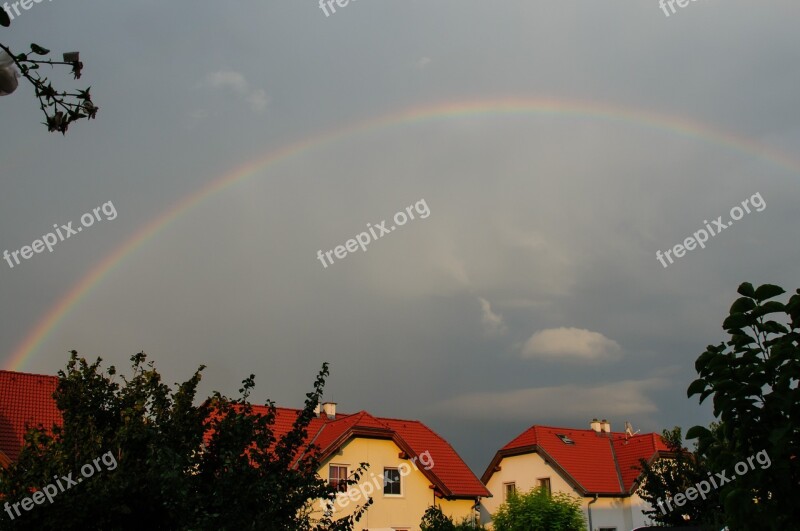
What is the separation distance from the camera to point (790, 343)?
3135 millimetres

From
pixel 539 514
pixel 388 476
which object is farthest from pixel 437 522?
pixel 539 514

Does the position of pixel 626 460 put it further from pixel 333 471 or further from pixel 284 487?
pixel 284 487

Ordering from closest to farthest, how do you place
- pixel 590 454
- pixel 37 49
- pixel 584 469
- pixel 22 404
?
pixel 37 49 < pixel 22 404 < pixel 584 469 < pixel 590 454

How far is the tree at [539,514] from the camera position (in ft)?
111

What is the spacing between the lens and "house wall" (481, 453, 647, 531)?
41.1 meters

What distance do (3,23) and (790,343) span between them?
339cm

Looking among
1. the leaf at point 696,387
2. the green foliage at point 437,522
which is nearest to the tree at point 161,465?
the leaf at point 696,387

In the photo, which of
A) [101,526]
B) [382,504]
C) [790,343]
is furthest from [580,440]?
[790,343]

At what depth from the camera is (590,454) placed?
4509 cm

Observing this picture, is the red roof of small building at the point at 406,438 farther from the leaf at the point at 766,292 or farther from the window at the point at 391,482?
the leaf at the point at 766,292

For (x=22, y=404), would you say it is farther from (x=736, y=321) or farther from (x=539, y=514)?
(x=736, y=321)

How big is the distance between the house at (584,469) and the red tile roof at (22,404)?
2658 cm

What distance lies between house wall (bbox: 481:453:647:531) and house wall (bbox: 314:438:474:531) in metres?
8.45

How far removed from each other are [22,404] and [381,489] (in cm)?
1634
